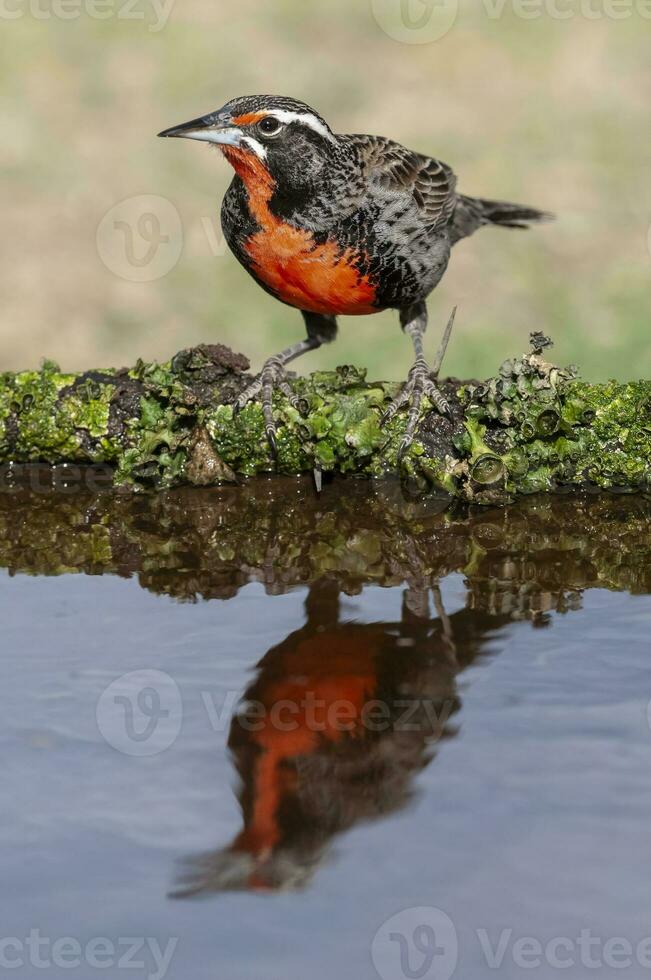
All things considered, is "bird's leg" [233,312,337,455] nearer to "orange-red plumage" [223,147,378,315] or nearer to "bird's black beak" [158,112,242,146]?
"orange-red plumage" [223,147,378,315]

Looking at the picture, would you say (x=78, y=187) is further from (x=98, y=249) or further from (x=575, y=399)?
(x=575, y=399)

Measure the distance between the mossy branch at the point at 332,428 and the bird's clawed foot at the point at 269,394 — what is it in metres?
0.03

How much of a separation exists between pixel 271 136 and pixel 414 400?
1.11m

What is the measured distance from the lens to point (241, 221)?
538 cm

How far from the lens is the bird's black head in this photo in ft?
17.1

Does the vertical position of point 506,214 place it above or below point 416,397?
above

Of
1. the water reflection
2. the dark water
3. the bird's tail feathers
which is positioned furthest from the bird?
the bird's tail feathers

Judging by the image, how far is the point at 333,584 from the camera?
397 cm

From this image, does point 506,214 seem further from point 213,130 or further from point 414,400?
point 414,400

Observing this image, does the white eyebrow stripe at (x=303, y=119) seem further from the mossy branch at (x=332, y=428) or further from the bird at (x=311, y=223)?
the mossy branch at (x=332, y=428)

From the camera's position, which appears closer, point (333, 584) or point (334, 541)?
point (333, 584)

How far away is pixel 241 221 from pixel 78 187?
680 centimetres

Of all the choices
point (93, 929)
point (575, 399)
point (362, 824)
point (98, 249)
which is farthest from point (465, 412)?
point (98, 249)

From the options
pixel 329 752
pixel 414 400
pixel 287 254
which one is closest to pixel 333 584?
pixel 329 752
